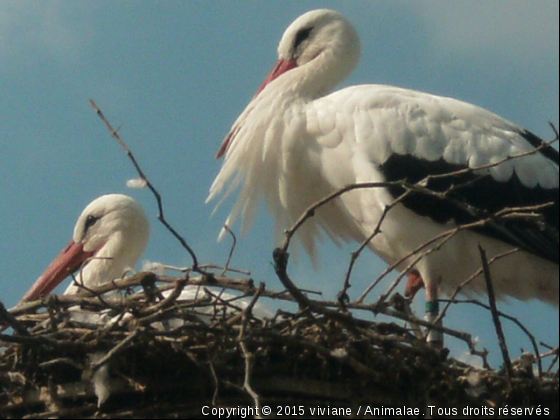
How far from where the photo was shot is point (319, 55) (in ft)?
22.1

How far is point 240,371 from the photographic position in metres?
4.55

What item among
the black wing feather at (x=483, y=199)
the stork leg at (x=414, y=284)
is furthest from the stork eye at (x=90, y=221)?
the black wing feather at (x=483, y=199)

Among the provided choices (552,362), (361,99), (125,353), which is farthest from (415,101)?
(125,353)

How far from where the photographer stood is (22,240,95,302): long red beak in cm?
722

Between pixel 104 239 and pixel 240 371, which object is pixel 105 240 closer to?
pixel 104 239

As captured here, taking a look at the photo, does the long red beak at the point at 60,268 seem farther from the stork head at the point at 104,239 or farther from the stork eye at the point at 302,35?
the stork eye at the point at 302,35

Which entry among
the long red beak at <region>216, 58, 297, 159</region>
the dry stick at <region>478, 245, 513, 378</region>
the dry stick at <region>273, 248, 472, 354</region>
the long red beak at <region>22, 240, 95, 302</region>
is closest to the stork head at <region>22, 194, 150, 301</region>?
the long red beak at <region>22, 240, 95, 302</region>

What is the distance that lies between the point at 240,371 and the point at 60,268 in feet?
9.63

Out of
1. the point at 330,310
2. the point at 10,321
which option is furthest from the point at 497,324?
the point at 10,321

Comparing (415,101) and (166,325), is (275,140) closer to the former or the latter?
(415,101)

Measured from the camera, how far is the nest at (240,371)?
14.8ft

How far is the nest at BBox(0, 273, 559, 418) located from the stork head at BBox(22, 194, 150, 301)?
2.38 meters

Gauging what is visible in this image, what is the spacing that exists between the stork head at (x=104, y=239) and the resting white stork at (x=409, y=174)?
1.04m

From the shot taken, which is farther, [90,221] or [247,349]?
[90,221]
